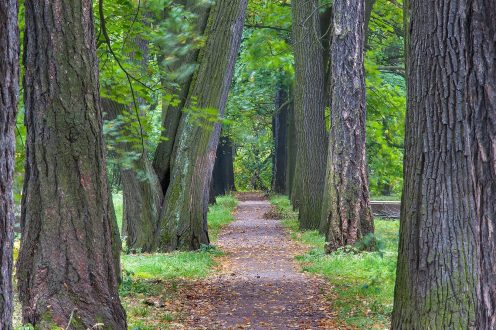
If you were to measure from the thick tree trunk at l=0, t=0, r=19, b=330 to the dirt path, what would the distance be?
17.1 ft

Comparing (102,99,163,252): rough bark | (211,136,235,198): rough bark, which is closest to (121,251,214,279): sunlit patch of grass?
(102,99,163,252): rough bark

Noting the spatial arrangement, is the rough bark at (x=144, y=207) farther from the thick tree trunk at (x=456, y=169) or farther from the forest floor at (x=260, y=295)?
the thick tree trunk at (x=456, y=169)

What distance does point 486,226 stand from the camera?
17.3ft

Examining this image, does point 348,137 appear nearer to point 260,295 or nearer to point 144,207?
point 144,207

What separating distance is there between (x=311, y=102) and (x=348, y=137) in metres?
5.74

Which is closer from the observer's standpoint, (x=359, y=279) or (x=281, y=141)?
(x=359, y=279)

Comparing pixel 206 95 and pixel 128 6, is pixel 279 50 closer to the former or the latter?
pixel 206 95

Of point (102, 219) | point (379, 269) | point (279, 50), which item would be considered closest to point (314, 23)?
point (279, 50)

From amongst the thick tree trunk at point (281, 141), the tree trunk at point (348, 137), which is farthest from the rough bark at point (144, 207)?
the thick tree trunk at point (281, 141)

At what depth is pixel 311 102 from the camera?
19562mm

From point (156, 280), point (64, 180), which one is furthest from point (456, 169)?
point (156, 280)

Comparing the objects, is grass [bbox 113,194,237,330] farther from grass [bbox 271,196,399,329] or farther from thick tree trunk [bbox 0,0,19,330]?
thick tree trunk [bbox 0,0,19,330]

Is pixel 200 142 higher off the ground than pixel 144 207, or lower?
higher

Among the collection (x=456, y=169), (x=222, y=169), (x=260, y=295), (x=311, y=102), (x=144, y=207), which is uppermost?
(x=311, y=102)
